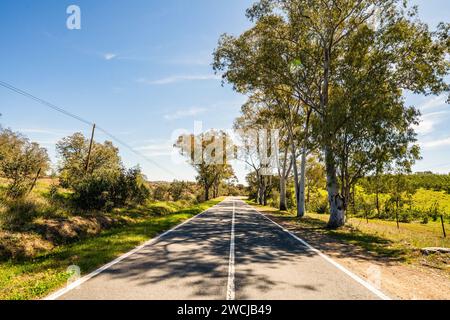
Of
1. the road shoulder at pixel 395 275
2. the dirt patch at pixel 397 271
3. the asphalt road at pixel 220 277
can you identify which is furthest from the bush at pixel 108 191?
the road shoulder at pixel 395 275

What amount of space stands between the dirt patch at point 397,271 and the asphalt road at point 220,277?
1.84ft

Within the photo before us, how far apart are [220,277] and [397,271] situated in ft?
15.8

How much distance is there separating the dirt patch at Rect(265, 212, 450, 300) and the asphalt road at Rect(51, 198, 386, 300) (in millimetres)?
562

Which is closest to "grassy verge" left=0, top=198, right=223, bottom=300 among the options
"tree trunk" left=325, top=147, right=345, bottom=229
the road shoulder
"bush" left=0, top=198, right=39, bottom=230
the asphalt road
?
the asphalt road

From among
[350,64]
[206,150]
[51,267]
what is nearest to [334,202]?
[350,64]

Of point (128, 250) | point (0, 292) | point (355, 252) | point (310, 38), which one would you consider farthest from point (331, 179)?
point (0, 292)

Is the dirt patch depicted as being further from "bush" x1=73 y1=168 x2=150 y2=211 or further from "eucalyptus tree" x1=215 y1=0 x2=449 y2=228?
"bush" x1=73 y1=168 x2=150 y2=211

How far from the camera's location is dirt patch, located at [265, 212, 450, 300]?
18.9ft

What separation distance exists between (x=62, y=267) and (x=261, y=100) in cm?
2820

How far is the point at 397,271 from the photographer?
755 centimetres

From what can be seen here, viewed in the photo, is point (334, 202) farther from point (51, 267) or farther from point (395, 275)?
point (51, 267)

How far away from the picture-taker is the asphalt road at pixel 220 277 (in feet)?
17.1

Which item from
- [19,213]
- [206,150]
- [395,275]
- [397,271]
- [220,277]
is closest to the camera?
[220,277]

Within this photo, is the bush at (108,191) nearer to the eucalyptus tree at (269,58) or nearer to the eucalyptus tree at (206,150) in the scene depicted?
the eucalyptus tree at (269,58)
